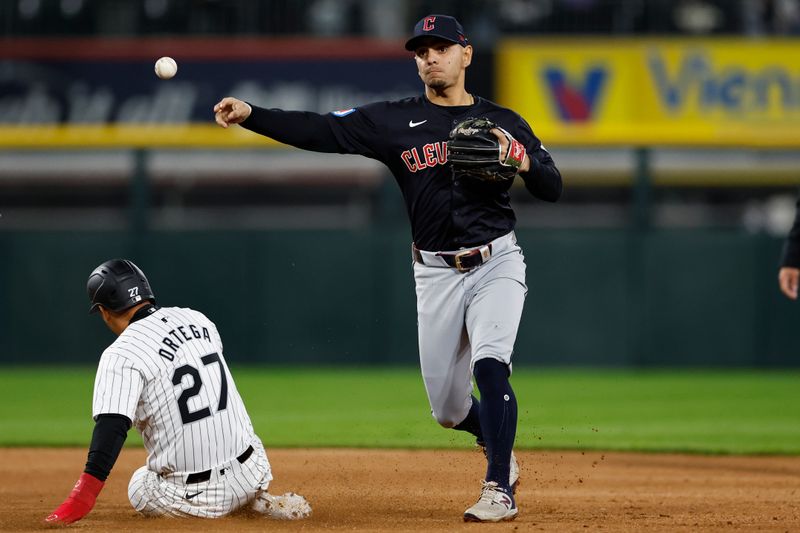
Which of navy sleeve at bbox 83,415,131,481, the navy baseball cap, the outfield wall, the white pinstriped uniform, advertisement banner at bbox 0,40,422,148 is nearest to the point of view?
navy sleeve at bbox 83,415,131,481

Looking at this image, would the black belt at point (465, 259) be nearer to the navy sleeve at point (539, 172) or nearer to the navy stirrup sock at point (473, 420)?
the navy sleeve at point (539, 172)

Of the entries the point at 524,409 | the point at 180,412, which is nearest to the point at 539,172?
the point at 180,412

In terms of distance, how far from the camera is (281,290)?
1312 centimetres

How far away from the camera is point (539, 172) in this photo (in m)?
4.99

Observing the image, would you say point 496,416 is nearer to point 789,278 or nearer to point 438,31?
point 438,31

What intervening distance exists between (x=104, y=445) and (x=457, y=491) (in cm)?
193

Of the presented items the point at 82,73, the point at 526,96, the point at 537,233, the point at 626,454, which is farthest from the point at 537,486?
the point at 82,73

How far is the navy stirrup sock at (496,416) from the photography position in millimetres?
4836

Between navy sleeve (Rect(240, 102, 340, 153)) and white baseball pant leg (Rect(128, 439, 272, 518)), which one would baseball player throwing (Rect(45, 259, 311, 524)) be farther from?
navy sleeve (Rect(240, 102, 340, 153))

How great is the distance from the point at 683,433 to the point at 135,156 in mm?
7351

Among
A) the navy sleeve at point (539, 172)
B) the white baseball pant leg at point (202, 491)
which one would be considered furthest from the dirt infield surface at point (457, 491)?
the navy sleeve at point (539, 172)

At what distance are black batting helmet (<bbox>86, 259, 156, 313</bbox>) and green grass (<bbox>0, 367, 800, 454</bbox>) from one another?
3261mm

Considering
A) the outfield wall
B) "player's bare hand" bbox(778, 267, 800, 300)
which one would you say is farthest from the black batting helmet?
the outfield wall

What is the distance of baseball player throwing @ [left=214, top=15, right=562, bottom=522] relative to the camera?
4871 mm
